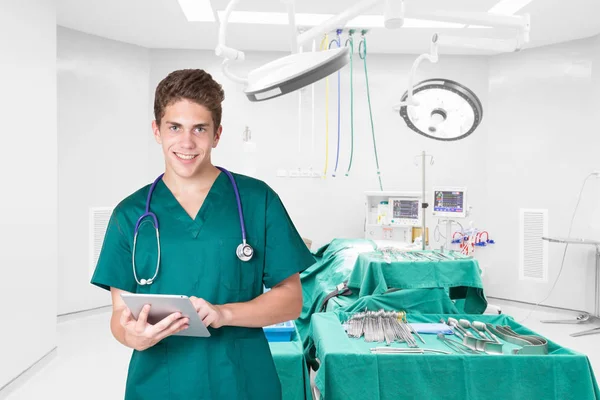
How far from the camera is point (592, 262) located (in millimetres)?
4523

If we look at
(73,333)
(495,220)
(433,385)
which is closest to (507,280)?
(495,220)

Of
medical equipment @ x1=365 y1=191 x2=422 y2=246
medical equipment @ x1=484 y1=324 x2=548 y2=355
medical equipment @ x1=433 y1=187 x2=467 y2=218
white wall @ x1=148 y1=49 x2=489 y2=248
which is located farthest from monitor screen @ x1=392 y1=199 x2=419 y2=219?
medical equipment @ x1=484 y1=324 x2=548 y2=355

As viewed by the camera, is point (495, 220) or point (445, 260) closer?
point (445, 260)

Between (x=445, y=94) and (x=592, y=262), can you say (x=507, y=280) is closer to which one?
(x=592, y=262)

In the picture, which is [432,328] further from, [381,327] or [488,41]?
[488,41]

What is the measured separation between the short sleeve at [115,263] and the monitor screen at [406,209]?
3.24m

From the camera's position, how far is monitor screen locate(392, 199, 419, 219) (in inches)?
160

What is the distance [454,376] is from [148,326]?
1.35m

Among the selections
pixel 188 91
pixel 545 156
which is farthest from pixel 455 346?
pixel 545 156

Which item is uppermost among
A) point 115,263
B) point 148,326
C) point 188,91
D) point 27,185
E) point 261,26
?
point 261,26

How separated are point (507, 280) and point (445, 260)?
2818 millimetres

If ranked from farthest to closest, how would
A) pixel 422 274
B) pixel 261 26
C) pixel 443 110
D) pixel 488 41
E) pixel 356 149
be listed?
pixel 356 149 < pixel 261 26 < pixel 422 274 < pixel 488 41 < pixel 443 110

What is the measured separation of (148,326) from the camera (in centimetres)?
95

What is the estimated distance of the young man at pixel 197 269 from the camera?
3.54 feet
